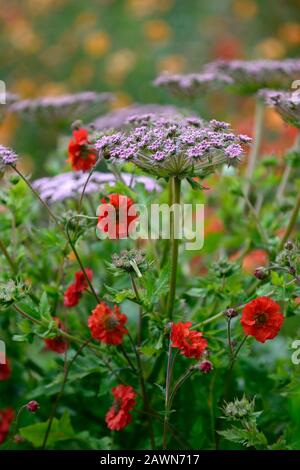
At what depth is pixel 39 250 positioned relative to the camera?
1474 millimetres

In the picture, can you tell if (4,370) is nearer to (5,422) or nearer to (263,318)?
(5,422)

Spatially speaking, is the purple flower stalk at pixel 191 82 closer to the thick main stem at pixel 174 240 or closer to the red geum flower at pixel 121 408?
the thick main stem at pixel 174 240

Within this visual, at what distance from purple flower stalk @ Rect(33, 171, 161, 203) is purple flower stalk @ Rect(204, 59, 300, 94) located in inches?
13.2

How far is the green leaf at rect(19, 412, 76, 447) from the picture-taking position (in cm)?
121

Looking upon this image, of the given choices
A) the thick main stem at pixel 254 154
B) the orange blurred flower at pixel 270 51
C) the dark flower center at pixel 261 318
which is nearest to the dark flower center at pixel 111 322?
the dark flower center at pixel 261 318

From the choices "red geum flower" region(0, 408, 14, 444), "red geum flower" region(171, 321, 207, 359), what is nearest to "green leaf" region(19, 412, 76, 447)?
"red geum flower" region(0, 408, 14, 444)

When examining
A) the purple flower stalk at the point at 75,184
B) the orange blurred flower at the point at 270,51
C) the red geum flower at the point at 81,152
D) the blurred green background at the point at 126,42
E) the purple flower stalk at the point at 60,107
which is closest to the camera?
the red geum flower at the point at 81,152

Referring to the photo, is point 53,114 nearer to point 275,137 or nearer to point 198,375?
point 198,375

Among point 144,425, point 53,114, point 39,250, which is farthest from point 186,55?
point 144,425

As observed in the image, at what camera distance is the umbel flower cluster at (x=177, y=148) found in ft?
2.98

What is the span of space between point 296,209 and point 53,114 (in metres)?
0.67

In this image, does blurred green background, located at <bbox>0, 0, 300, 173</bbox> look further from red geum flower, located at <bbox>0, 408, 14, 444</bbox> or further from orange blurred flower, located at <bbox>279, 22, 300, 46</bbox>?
red geum flower, located at <bbox>0, 408, 14, 444</bbox>

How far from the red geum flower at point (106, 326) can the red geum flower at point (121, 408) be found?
89 mm

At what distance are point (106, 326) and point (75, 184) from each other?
0.32 m
